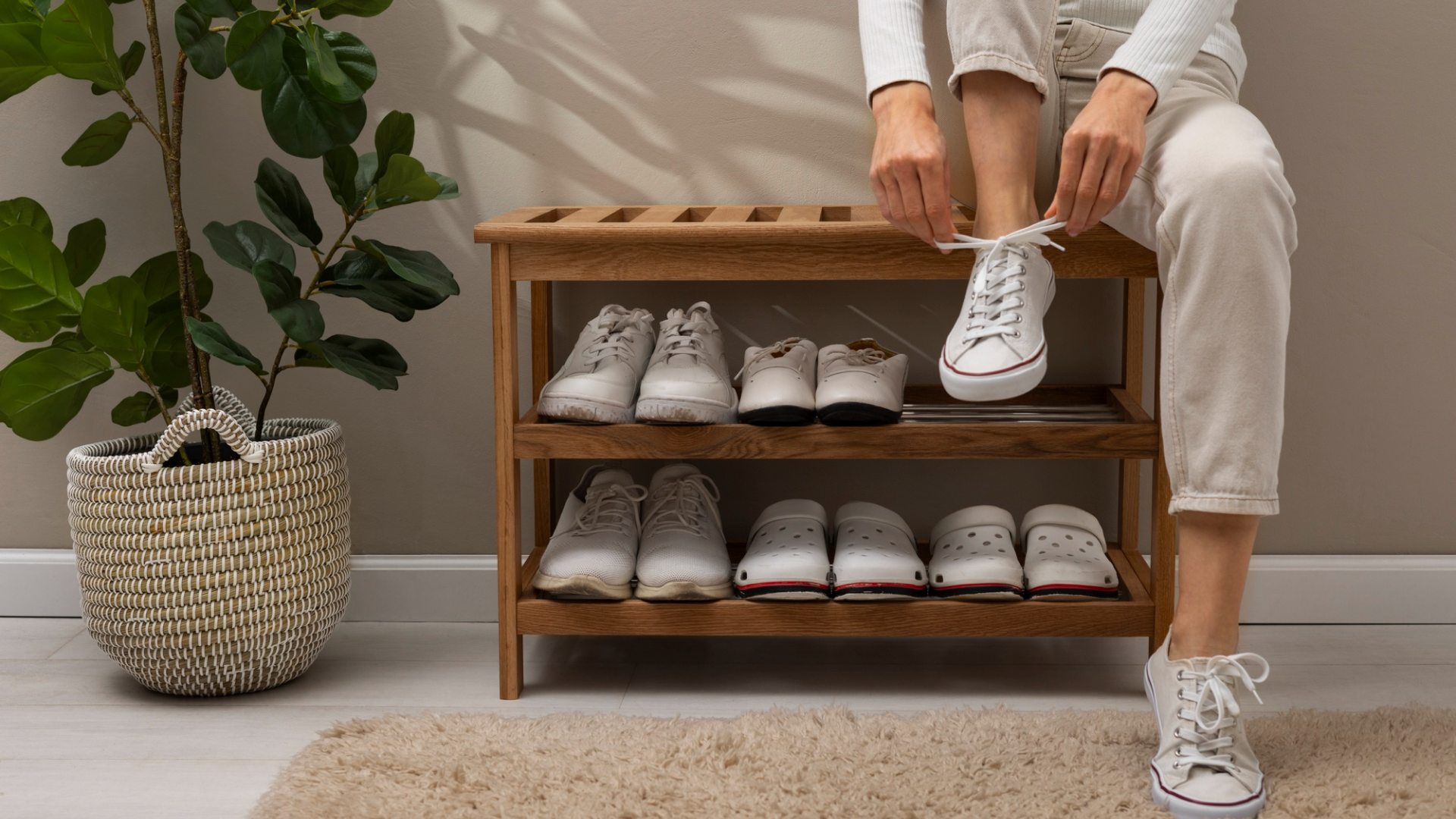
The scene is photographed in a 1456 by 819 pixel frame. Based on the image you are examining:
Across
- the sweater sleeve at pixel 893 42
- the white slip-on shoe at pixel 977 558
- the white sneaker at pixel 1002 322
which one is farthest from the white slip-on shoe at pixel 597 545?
the sweater sleeve at pixel 893 42

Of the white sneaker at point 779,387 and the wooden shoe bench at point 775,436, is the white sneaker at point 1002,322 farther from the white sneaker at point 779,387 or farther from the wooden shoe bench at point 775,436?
the white sneaker at point 779,387

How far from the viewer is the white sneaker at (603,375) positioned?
128 cm

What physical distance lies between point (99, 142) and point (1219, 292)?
1241mm

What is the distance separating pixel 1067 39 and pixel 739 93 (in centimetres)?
48

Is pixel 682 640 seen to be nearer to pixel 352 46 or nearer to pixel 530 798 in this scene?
pixel 530 798

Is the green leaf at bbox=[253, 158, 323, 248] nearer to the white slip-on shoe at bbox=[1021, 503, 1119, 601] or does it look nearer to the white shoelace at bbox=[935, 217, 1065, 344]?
the white shoelace at bbox=[935, 217, 1065, 344]

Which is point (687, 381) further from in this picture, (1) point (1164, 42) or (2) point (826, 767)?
(1) point (1164, 42)

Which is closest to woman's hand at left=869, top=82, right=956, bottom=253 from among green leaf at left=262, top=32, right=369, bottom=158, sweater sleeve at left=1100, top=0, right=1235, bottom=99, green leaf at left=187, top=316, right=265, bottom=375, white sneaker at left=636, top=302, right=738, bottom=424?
Answer: sweater sleeve at left=1100, top=0, right=1235, bottom=99

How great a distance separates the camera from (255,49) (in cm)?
121

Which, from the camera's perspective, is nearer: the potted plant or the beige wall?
the potted plant

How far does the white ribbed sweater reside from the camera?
1065 mm

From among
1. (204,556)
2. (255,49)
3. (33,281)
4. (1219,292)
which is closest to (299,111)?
(255,49)

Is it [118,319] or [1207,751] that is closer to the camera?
[1207,751]

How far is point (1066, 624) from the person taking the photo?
50.6 inches
